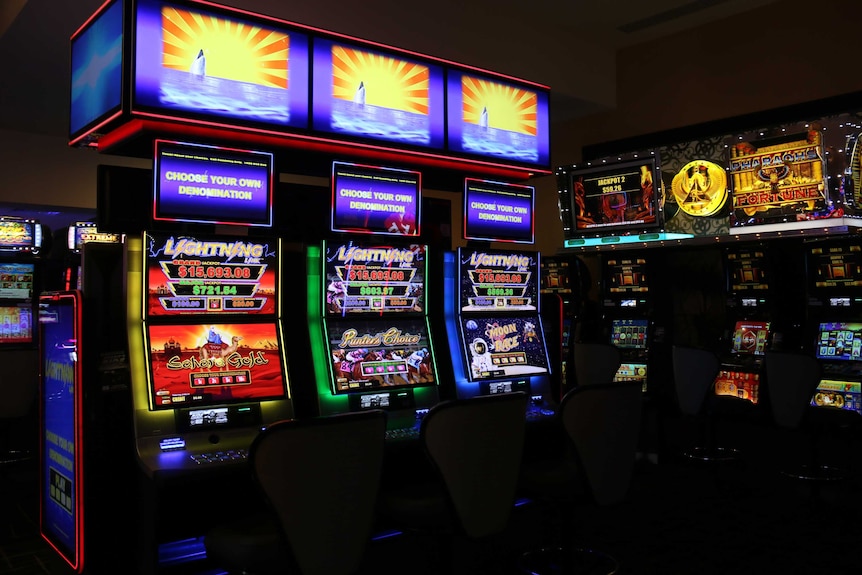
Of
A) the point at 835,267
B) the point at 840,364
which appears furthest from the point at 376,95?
the point at 840,364

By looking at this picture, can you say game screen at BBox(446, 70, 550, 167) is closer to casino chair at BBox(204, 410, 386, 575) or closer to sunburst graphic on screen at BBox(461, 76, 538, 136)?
sunburst graphic on screen at BBox(461, 76, 538, 136)

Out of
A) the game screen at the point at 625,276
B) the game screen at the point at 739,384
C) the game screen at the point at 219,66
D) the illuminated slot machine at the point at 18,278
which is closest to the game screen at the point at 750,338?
the game screen at the point at 739,384

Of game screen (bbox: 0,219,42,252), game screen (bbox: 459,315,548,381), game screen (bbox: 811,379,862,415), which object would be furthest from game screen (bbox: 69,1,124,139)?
game screen (bbox: 811,379,862,415)

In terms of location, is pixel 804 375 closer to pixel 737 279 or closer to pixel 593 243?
pixel 737 279

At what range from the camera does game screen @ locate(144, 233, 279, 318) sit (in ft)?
9.28

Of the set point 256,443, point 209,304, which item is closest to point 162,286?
point 209,304

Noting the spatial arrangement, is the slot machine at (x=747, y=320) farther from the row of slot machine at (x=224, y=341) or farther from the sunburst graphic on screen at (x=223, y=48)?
the sunburst graphic on screen at (x=223, y=48)

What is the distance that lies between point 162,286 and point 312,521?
4.01 feet

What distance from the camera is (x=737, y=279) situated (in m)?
5.81

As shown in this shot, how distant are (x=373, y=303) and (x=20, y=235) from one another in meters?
4.53

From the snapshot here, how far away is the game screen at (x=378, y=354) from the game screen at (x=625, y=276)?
333 cm

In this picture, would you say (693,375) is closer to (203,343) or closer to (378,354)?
(378,354)

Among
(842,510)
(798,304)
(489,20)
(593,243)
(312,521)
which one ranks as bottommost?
(842,510)

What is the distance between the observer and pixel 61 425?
2.97 meters
